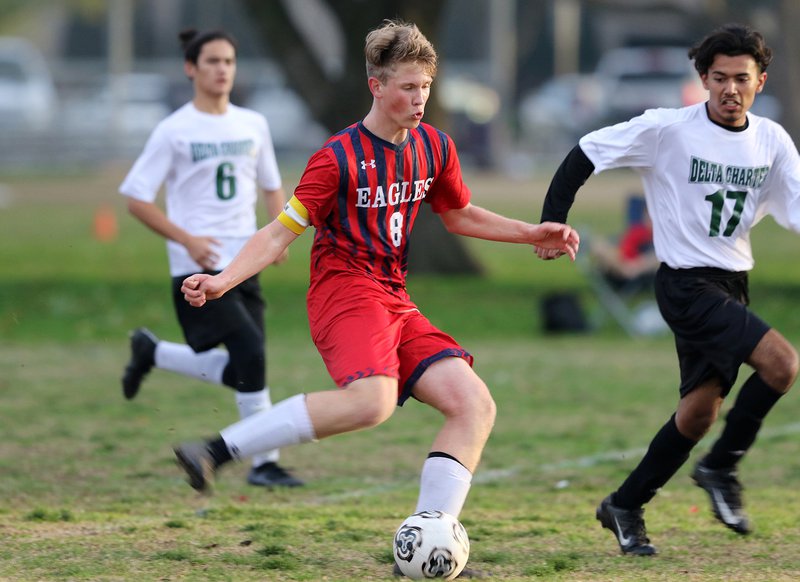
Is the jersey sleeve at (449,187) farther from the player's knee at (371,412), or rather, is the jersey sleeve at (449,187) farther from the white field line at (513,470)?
the white field line at (513,470)

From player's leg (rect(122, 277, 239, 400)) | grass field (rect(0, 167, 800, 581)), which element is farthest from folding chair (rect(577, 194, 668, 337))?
player's leg (rect(122, 277, 239, 400))

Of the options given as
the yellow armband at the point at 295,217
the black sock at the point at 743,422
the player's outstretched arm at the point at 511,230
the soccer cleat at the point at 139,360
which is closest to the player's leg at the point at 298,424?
the yellow armband at the point at 295,217

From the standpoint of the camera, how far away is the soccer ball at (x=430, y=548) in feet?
16.1

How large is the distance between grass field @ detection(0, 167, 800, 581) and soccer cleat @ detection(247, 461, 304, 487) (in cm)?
12

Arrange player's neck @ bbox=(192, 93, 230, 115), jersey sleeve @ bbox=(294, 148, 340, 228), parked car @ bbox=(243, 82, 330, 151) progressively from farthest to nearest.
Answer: parked car @ bbox=(243, 82, 330, 151) < player's neck @ bbox=(192, 93, 230, 115) < jersey sleeve @ bbox=(294, 148, 340, 228)

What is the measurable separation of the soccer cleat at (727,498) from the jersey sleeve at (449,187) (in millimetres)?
1568

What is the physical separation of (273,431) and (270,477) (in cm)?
227

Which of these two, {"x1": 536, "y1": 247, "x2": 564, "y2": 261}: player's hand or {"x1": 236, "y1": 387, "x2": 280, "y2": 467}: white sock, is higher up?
{"x1": 536, "y1": 247, "x2": 564, "y2": 261}: player's hand

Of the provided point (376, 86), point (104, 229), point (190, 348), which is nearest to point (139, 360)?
point (190, 348)

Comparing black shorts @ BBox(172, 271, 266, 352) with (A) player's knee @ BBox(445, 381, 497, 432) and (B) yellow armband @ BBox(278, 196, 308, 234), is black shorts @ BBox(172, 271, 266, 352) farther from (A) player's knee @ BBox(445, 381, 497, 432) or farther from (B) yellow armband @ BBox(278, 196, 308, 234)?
(A) player's knee @ BBox(445, 381, 497, 432)

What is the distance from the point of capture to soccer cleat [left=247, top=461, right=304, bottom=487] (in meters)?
7.23

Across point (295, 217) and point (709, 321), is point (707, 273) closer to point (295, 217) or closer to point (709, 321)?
point (709, 321)

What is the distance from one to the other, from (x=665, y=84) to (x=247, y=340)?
1287 inches

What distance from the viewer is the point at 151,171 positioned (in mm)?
7391
